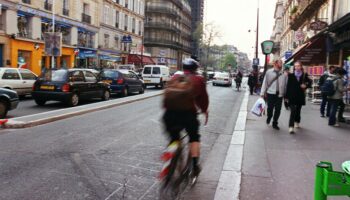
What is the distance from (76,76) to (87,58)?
26752 mm

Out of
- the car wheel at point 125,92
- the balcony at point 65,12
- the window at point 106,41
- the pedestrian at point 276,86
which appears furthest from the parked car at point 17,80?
the window at point 106,41

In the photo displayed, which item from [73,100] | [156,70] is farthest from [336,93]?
[156,70]

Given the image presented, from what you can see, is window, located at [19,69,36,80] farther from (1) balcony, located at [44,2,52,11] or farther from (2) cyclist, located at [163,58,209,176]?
(1) balcony, located at [44,2,52,11]

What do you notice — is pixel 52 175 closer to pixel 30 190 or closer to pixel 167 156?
pixel 30 190

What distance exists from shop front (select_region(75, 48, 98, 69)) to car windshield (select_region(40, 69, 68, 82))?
956 inches

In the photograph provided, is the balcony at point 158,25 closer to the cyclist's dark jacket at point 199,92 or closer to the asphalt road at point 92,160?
the asphalt road at point 92,160

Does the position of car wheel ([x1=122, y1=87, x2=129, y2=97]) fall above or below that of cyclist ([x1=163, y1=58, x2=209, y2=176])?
below

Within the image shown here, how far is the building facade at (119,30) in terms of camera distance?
45.2 m

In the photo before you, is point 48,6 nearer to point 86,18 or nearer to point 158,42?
point 86,18

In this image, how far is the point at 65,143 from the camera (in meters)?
7.64

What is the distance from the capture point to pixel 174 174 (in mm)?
4664

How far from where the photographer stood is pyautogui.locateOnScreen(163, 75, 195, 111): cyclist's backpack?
4.71 m

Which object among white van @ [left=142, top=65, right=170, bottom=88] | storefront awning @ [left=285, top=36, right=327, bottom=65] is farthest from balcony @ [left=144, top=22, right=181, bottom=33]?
storefront awning @ [left=285, top=36, right=327, bottom=65]

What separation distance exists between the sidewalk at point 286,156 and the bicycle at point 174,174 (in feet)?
2.46
